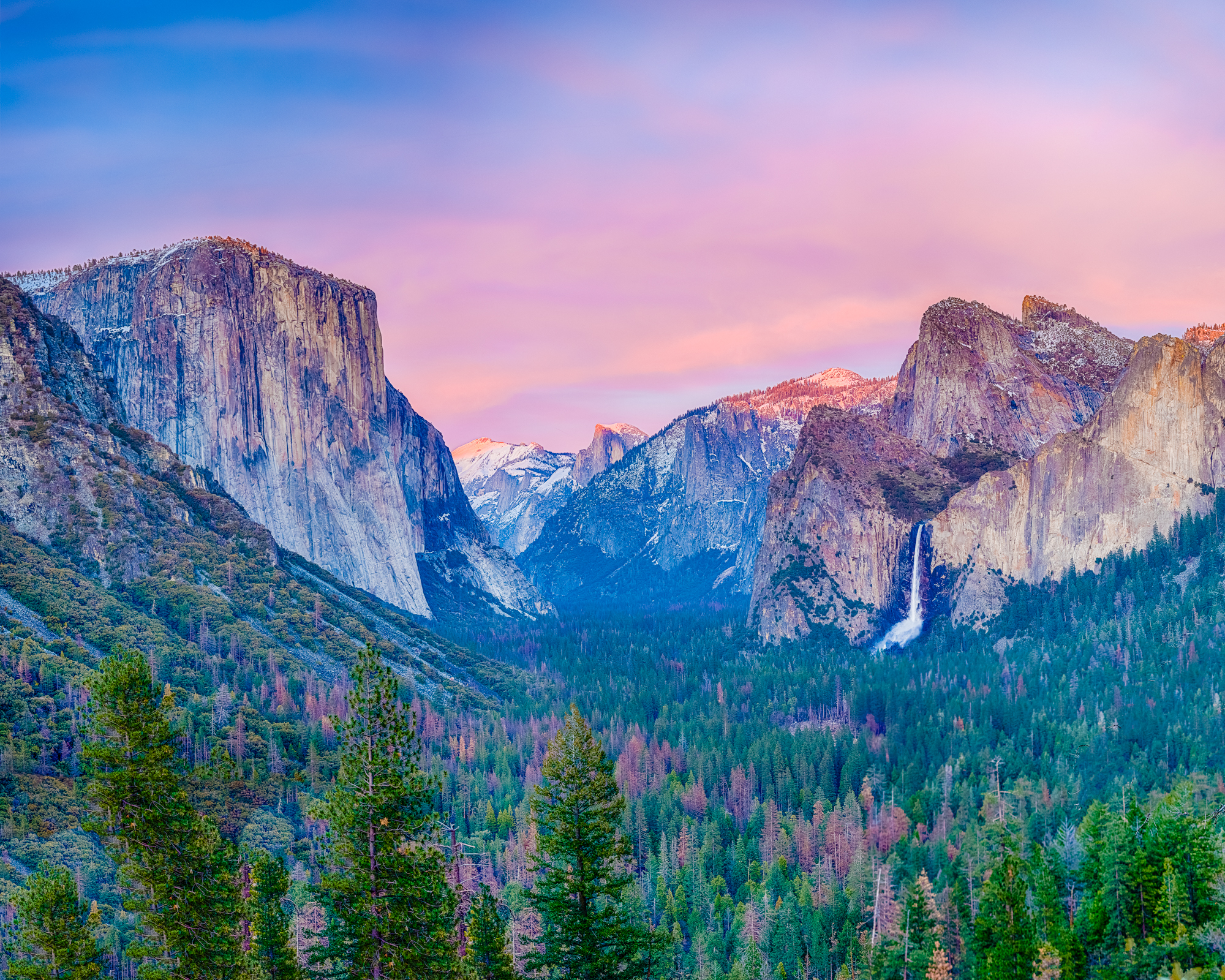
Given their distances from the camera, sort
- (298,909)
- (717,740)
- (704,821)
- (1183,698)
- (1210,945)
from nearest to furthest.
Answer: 1. (1210,945)
2. (298,909)
3. (704,821)
4. (1183,698)
5. (717,740)

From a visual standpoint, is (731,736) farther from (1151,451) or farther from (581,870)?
(581,870)

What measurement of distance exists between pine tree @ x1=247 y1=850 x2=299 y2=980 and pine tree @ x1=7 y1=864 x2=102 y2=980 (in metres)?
6.77

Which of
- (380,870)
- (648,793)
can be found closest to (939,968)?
(380,870)

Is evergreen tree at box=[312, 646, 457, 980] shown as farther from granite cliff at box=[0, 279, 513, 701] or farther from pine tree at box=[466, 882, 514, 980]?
granite cliff at box=[0, 279, 513, 701]

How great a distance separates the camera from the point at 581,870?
43.3m

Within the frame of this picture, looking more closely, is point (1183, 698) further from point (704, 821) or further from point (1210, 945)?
point (1210, 945)

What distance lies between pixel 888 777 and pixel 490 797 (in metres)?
41.0

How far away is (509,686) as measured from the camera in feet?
641

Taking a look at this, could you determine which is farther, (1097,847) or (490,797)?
(490,797)

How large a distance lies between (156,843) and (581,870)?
47.0 ft

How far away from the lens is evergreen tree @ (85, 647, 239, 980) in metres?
38.0

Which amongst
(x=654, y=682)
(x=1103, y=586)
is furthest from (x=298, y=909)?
(x=1103, y=586)

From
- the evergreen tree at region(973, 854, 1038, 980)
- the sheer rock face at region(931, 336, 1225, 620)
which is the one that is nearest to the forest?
the evergreen tree at region(973, 854, 1038, 980)

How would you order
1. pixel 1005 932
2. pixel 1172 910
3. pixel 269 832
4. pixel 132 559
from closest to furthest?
pixel 1172 910 < pixel 1005 932 < pixel 269 832 < pixel 132 559
